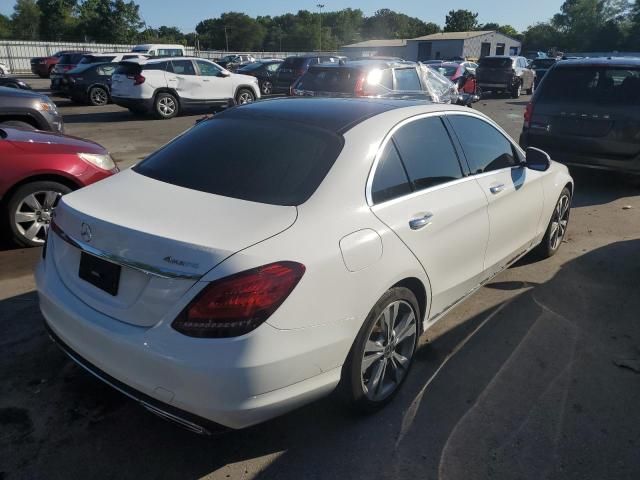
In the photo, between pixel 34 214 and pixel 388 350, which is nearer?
pixel 388 350

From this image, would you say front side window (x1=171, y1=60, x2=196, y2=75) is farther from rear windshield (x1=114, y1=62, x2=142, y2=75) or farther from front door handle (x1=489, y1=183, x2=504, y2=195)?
front door handle (x1=489, y1=183, x2=504, y2=195)

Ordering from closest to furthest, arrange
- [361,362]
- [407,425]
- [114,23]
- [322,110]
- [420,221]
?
[361,362], [407,425], [420,221], [322,110], [114,23]

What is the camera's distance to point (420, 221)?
2.89m

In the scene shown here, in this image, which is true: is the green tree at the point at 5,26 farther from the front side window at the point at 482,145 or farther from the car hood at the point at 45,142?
the front side window at the point at 482,145

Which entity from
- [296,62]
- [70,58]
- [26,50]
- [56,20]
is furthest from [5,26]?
[296,62]

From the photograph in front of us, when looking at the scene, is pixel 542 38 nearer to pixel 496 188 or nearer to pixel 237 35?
pixel 237 35

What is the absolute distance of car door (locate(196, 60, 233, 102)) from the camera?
15570 millimetres

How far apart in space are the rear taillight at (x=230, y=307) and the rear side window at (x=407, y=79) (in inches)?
342

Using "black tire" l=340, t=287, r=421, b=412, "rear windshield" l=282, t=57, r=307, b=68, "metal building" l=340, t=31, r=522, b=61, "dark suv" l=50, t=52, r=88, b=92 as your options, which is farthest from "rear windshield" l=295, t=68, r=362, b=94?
"metal building" l=340, t=31, r=522, b=61

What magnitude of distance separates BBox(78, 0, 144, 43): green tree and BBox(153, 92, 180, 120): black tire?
6021 cm

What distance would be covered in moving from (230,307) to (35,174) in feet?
12.0

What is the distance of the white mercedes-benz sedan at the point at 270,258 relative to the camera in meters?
2.11

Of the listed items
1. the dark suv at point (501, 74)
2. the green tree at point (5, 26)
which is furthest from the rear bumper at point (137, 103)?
the green tree at point (5, 26)

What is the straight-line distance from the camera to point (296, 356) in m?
2.21
